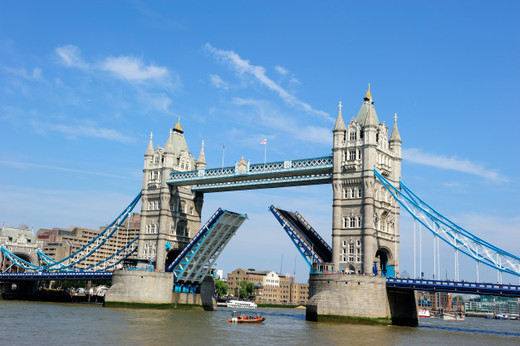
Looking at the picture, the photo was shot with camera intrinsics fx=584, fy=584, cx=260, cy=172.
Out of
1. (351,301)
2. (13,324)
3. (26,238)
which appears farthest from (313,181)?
(26,238)

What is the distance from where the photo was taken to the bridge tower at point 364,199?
65625 millimetres

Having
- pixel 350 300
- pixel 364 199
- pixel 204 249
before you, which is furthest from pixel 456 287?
pixel 204 249

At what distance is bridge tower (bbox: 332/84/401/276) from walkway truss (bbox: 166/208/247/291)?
14.7 metres

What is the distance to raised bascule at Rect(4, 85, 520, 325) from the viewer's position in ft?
202

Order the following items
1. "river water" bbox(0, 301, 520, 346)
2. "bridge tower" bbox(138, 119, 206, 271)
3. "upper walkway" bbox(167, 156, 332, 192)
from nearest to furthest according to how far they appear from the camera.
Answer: "river water" bbox(0, 301, 520, 346)
"upper walkway" bbox(167, 156, 332, 192)
"bridge tower" bbox(138, 119, 206, 271)

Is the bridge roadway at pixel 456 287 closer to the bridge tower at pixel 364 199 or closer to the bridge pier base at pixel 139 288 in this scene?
the bridge tower at pixel 364 199

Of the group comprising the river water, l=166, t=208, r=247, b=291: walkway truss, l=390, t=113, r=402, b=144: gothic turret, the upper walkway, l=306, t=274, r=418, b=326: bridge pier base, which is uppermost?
l=390, t=113, r=402, b=144: gothic turret

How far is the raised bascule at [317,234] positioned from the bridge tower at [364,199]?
0.39ft

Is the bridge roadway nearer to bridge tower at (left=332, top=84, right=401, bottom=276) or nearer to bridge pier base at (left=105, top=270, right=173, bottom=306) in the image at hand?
bridge tower at (left=332, top=84, right=401, bottom=276)

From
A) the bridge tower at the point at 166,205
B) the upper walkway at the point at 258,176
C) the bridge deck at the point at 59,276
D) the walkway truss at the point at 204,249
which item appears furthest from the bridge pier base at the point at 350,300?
the bridge deck at the point at 59,276

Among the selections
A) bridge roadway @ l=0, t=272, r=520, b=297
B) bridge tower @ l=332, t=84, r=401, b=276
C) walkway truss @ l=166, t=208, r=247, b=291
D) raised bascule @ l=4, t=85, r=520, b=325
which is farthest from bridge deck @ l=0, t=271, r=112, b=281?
bridge roadway @ l=0, t=272, r=520, b=297

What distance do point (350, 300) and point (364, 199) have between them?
11684 mm

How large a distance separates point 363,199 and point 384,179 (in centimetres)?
326

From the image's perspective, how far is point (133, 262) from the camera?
81438 mm
